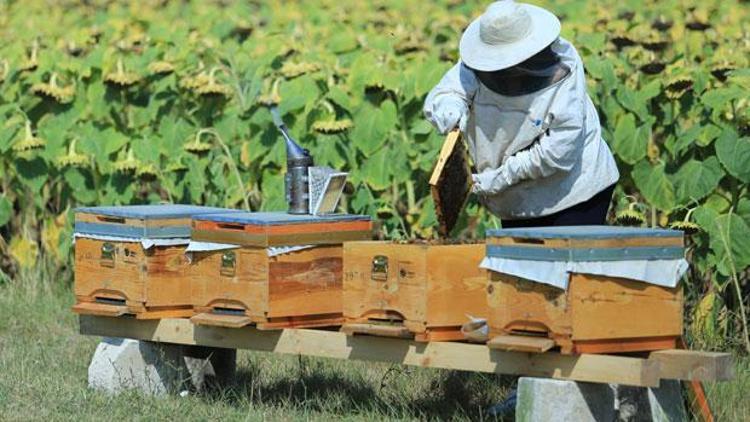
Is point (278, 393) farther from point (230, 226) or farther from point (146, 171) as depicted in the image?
point (146, 171)

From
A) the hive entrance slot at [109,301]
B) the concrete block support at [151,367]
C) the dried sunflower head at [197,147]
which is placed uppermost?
the dried sunflower head at [197,147]

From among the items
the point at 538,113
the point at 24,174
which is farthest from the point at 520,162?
the point at 24,174

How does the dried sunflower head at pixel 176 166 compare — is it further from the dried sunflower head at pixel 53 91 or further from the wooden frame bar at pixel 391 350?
the wooden frame bar at pixel 391 350

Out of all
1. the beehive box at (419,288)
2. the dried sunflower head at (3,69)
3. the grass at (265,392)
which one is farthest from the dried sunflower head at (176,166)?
the beehive box at (419,288)

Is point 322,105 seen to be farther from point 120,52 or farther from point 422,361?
point 422,361

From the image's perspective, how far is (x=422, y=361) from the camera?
597cm

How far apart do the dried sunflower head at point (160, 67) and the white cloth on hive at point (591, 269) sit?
397 cm

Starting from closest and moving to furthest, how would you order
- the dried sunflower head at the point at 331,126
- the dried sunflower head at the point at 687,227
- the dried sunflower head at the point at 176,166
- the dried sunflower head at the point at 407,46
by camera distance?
the dried sunflower head at the point at 687,227
the dried sunflower head at the point at 331,126
the dried sunflower head at the point at 176,166
the dried sunflower head at the point at 407,46

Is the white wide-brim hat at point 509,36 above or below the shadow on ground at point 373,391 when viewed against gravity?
above

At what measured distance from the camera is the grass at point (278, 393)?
257 inches

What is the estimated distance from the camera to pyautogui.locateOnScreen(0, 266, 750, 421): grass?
6516 millimetres

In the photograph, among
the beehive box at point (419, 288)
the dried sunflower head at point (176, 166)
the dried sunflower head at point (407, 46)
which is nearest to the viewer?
the beehive box at point (419, 288)

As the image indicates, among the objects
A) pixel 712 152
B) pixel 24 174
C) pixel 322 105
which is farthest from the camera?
pixel 24 174

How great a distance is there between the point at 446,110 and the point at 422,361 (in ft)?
3.43
